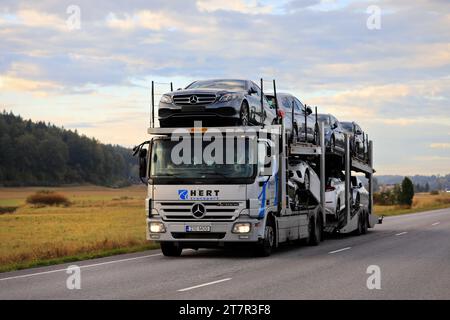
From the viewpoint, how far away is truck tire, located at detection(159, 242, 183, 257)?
1828 centimetres

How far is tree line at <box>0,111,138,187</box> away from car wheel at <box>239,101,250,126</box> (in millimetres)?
127986

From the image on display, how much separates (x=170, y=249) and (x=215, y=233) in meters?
1.84

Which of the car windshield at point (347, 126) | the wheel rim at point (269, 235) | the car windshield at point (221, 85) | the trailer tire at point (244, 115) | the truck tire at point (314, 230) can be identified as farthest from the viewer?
the car windshield at point (347, 126)

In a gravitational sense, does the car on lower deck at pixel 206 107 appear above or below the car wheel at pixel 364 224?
above

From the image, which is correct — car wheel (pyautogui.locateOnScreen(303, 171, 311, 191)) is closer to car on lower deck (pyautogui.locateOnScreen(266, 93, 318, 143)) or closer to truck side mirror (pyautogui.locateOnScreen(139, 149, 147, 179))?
car on lower deck (pyautogui.locateOnScreen(266, 93, 318, 143))

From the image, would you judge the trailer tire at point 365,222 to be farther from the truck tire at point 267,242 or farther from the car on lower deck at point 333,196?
the truck tire at point 267,242

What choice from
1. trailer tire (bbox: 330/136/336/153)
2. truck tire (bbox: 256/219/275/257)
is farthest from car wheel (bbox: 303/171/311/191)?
truck tire (bbox: 256/219/275/257)

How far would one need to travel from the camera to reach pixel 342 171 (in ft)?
85.8

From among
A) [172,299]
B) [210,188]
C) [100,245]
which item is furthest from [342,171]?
[172,299]

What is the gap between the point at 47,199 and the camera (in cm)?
9706

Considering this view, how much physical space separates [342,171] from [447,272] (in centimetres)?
1190

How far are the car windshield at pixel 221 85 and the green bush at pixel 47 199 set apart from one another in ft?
257

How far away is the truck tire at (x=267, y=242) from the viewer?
17.6m

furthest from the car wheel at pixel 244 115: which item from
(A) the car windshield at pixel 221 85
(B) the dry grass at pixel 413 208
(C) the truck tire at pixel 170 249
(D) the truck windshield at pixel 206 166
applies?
(B) the dry grass at pixel 413 208
